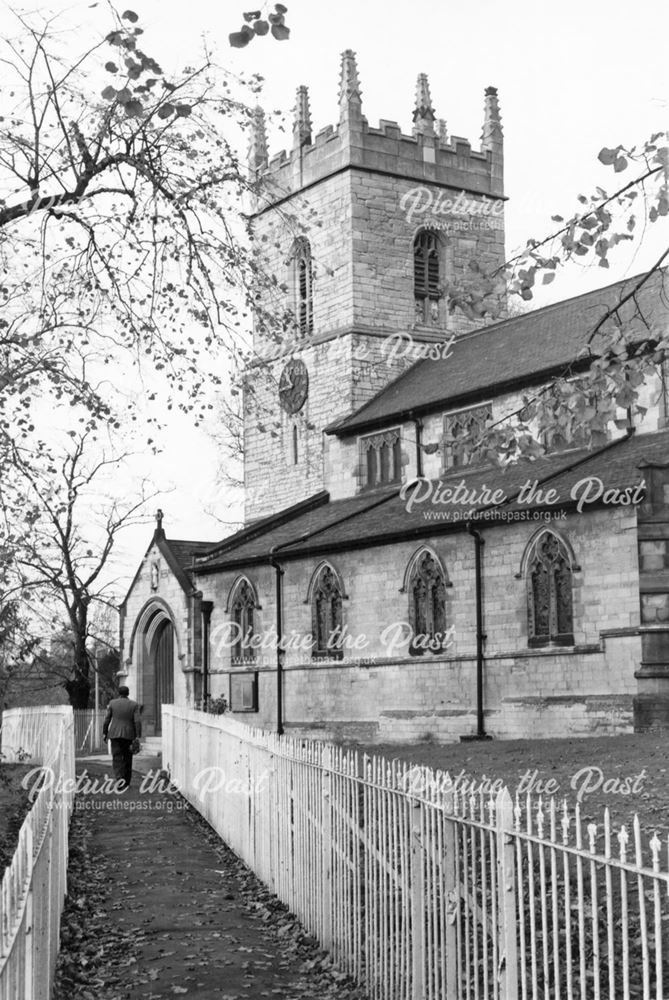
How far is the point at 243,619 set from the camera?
34.0 meters

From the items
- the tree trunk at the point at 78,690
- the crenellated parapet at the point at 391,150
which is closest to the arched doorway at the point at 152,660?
the tree trunk at the point at 78,690

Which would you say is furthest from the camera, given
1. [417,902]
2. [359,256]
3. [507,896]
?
[359,256]

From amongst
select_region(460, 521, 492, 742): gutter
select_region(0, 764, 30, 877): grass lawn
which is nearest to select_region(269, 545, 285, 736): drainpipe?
select_region(460, 521, 492, 742): gutter

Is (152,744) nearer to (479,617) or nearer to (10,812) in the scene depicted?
(479,617)

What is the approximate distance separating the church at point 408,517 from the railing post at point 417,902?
13.6 feet

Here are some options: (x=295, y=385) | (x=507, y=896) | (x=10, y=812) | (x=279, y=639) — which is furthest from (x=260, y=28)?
(x=295, y=385)

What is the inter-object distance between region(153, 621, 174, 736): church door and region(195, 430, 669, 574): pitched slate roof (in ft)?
14.3

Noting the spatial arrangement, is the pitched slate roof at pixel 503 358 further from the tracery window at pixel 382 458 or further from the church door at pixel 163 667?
the church door at pixel 163 667

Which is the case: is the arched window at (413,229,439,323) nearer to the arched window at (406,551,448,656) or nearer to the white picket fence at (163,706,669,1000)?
the arched window at (406,551,448,656)

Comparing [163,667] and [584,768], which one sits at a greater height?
[163,667]

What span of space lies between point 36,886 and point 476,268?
5.86 meters

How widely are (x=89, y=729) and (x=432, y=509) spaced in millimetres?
19490

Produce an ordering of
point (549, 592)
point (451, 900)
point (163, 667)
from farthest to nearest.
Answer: point (163, 667)
point (549, 592)
point (451, 900)

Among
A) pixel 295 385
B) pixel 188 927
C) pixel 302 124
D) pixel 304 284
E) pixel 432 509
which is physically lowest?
pixel 188 927
